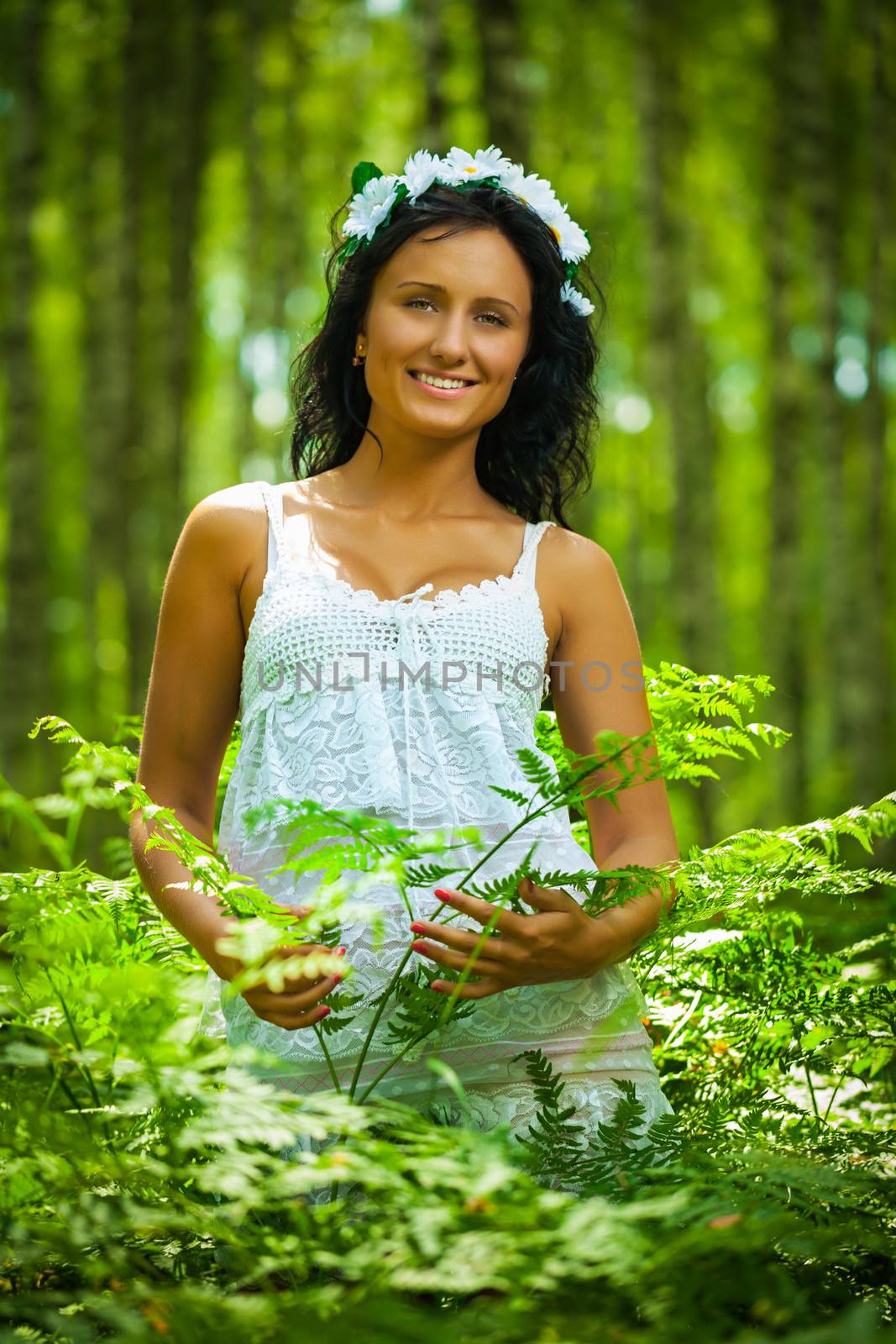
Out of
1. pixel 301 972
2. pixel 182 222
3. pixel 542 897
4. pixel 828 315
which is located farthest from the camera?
pixel 182 222

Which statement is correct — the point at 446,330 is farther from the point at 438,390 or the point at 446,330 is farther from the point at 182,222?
the point at 182,222

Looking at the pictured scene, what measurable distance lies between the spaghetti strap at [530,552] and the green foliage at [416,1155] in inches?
16.3

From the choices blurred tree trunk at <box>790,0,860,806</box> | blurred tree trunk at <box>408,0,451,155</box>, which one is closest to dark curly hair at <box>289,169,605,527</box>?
blurred tree trunk at <box>408,0,451,155</box>

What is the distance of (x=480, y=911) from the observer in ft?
6.14

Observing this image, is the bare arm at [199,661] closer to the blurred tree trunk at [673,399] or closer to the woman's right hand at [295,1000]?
the woman's right hand at [295,1000]

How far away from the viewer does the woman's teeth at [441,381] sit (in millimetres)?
2717

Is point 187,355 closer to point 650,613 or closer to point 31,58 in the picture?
point 31,58

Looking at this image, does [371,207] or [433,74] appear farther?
[433,74]

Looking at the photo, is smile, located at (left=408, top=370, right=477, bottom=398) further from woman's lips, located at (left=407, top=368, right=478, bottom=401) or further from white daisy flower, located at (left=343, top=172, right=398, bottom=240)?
white daisy flower, located at (left=343, top=172, right=398, bottom=240)

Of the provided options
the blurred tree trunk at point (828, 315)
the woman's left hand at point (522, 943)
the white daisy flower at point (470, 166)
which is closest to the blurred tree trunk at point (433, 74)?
the white daisy flower at point (470, 166)

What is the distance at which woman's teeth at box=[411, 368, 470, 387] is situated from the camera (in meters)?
2.72

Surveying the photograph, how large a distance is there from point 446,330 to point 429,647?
0.65 metres

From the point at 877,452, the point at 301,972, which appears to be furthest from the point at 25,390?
the point at 301,972

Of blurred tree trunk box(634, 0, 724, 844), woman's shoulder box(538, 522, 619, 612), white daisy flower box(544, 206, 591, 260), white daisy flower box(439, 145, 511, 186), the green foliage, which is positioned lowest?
the green foliage
